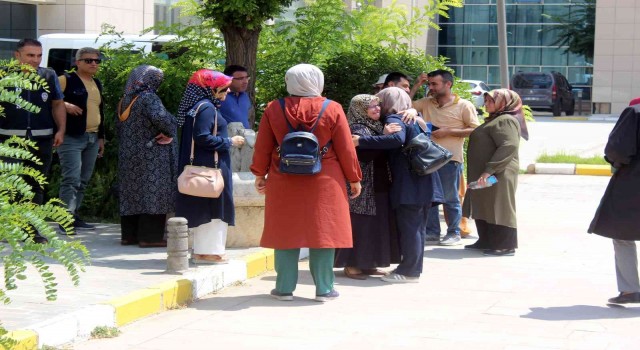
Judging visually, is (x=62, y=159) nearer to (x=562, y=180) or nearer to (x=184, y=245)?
(x=184, y=245)

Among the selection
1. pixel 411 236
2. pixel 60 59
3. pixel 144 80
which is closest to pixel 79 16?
pixel 60 59

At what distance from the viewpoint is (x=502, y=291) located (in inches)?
346

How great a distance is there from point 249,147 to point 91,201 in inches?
112

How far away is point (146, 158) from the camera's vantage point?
986cm

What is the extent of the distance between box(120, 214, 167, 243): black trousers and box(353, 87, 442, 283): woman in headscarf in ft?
7.37

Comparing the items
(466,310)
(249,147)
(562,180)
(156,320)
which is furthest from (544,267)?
(562,180)

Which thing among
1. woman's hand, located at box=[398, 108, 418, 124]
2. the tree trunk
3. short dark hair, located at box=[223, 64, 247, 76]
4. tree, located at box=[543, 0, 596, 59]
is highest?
tree, located at box=[543, 0, 596, 59]

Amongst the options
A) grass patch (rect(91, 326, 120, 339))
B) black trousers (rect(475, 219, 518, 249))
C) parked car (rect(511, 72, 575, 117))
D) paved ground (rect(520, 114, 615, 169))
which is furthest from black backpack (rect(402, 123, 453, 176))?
parked car (rect(511, 72, 575, 117))

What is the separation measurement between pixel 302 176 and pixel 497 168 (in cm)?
307

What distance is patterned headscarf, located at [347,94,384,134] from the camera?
29.1ft

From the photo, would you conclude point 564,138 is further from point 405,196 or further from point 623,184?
point 623,184

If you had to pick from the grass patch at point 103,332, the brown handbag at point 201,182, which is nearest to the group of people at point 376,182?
the brown handbag at point 201,182

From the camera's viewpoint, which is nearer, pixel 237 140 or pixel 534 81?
pixel 237 140

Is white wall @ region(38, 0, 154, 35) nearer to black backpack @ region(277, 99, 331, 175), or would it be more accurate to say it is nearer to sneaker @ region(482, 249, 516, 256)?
sneaker @ region(482, 249, 516, 256)
